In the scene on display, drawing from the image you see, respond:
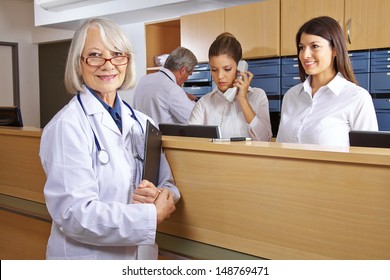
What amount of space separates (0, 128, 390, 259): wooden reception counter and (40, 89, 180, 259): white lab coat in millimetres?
237

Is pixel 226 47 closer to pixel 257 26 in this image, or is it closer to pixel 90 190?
pixel 90 190

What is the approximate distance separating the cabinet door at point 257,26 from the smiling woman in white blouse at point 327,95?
2.25 metres

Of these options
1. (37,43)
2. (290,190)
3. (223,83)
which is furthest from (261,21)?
(37,43)

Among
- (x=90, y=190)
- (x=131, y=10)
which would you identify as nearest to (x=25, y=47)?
(x=131, y=10)

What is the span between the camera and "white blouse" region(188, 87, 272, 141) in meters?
2.93

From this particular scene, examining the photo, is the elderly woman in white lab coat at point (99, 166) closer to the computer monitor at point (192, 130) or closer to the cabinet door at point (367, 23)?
the computer monitor at point (192, 130)

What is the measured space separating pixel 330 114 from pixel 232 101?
2.71ft

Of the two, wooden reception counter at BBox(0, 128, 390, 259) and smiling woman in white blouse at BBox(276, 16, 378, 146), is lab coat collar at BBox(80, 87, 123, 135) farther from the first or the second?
smiling woman in white blouse at BBox(276, 16, 378, 146)

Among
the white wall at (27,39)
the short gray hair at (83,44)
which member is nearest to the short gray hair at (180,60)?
the short gray hair at (83,44)

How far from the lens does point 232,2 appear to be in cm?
534

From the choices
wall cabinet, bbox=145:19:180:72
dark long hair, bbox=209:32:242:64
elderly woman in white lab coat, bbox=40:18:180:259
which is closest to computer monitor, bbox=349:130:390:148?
elderly woman in white lab coat, bbox=40:18:180:259

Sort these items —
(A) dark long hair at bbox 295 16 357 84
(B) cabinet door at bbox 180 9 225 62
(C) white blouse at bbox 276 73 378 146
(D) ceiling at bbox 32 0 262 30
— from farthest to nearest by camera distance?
(D) ceiling at bbox 32 0 262 30
(B) cabinet door at bbox 180 9 225 62
(A) dark long hair at bbox 295 16 357 84
(C) white blouse at bbox 276 73 378 146

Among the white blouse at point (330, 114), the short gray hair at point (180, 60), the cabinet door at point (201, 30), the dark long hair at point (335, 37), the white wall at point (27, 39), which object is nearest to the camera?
the white blouse at point (330, 114)

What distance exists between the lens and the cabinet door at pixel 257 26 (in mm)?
4664
